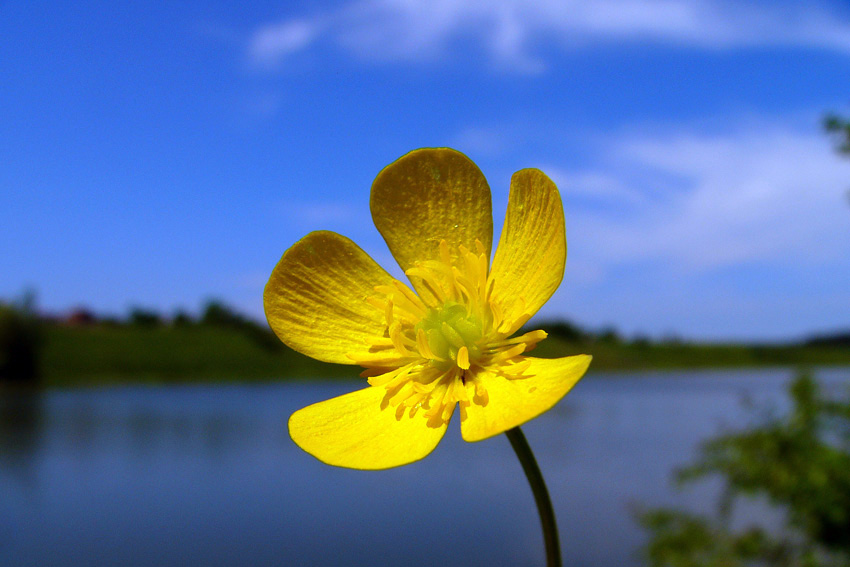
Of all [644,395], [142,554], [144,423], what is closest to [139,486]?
[142,554]

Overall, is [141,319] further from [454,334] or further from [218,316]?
[454,334]

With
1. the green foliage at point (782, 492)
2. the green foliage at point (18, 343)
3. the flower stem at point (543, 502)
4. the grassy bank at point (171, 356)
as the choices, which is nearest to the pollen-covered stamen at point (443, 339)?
the flower stem at point (543, 502)

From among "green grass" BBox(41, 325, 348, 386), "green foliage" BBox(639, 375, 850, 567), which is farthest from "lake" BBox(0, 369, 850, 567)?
"green grass" BBox(41, 325, 348, 386)

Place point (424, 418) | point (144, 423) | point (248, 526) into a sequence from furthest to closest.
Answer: point (144, 423), point (248, 526), point (424, 418)

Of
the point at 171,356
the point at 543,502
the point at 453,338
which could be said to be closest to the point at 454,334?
the point at 453,338

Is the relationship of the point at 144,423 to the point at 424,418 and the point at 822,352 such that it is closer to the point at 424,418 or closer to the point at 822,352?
the point at 424,418

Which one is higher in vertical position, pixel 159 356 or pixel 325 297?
pixel 159 356

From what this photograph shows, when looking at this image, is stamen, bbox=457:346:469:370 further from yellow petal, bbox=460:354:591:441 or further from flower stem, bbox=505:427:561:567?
flower stem, bbox=505:427:561:567
